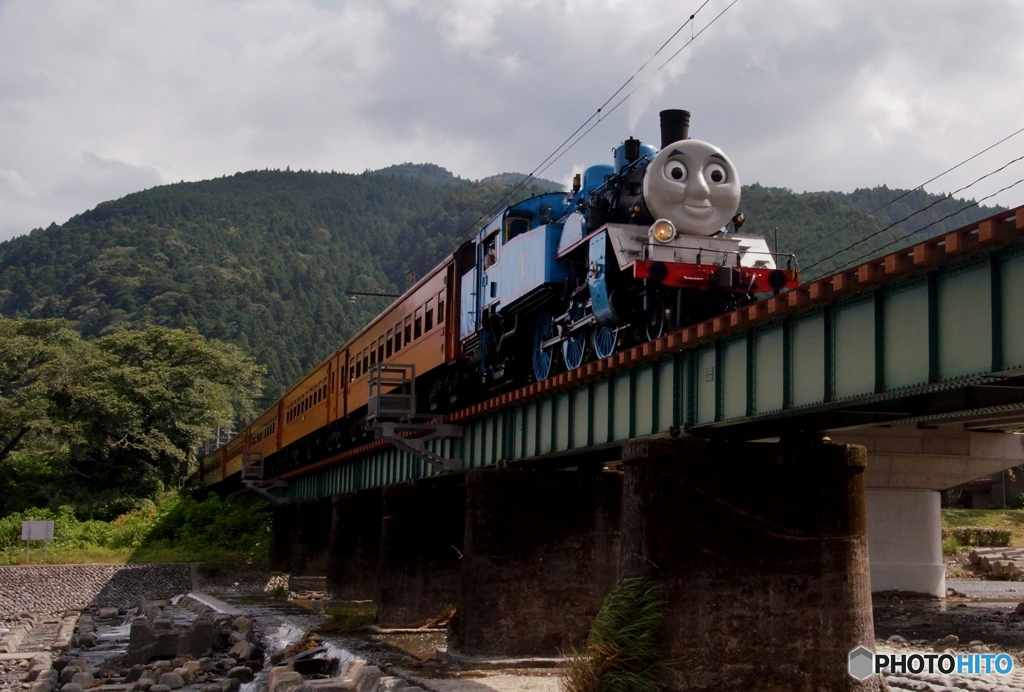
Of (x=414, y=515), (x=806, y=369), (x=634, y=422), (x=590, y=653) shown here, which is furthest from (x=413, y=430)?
(x=806, y=369)

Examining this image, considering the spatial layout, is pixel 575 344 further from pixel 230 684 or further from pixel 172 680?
pixel 172 680

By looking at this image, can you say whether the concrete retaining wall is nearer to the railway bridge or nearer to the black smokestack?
the railway bridge

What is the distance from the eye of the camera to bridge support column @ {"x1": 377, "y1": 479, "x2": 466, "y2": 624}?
2689 cm

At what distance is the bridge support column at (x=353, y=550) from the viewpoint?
3400cm

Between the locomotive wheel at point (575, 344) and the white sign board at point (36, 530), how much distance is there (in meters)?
33.7

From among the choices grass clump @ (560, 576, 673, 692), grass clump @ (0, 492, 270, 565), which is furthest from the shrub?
grass clump @ (560, 576, 673, 692)

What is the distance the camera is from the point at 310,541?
44.3m

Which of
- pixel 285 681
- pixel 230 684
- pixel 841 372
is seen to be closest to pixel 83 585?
pixel 230 684

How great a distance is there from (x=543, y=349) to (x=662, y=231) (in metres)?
4.34

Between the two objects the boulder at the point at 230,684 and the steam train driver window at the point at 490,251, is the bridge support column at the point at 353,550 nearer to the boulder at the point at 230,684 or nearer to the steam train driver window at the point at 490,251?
the boulder at the point at 230,684

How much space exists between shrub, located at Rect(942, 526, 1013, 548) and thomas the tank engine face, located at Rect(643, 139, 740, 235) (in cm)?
3863

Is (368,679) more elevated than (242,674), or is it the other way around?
(368,679)

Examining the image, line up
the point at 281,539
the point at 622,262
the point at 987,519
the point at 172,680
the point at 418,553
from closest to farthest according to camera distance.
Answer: the point at 622,262 → the point at 172,680 → the point at 418,553 → the point at 281,539 → the point at 987,519

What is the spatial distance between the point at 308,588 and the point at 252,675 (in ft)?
63.1
